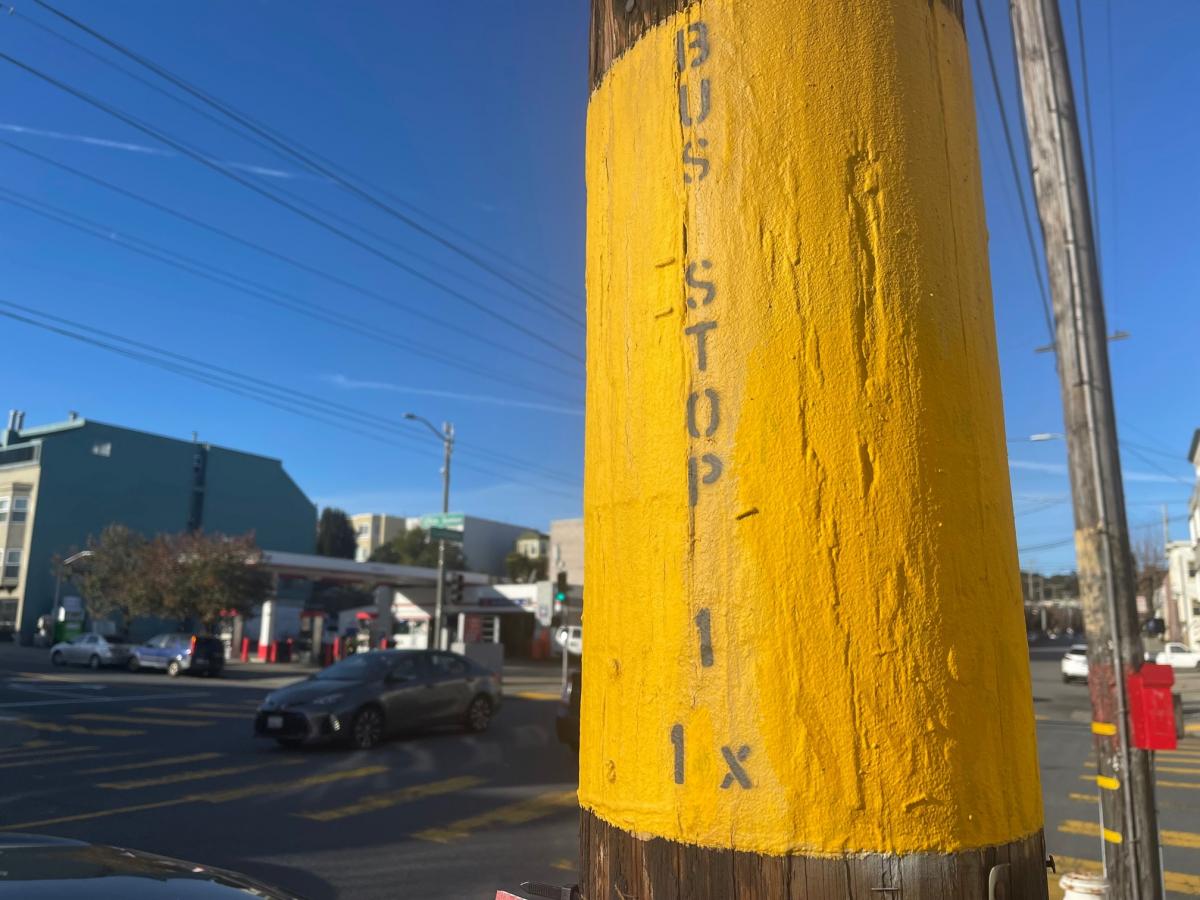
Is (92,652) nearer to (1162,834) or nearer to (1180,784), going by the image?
(1180,784)

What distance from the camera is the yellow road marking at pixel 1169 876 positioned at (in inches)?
269

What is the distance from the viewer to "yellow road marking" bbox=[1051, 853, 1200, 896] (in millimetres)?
6844

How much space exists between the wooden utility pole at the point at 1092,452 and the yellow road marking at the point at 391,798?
6.43 metres

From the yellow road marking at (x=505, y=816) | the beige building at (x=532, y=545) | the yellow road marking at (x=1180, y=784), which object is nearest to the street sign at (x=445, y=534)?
the yellow road marking at (x=505, y=816)

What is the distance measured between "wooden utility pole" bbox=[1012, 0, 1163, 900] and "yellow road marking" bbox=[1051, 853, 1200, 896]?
1.71 m

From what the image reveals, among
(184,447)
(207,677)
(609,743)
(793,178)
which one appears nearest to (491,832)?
(609,743)

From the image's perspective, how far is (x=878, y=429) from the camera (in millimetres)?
1425

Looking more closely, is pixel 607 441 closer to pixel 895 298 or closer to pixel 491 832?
pixel 895 298

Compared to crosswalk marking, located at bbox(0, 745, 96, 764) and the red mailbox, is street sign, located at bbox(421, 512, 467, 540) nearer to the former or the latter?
crosswalk marking, located at bbox(0, 745, 96, 764)

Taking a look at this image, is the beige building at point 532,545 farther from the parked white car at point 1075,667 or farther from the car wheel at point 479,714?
the car wheel at point 479,714

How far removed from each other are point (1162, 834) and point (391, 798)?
7.52 metres

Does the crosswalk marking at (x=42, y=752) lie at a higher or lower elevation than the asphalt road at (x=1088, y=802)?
higher

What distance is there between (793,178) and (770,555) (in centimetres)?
63

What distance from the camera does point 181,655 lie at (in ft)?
102
